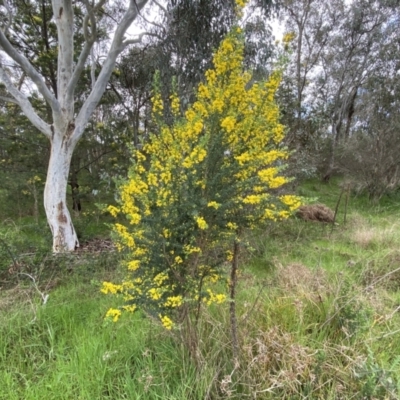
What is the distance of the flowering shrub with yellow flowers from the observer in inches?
60.2

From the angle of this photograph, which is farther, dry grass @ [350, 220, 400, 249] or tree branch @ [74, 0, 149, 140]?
tree branch @ [74, 0, 149, 140]

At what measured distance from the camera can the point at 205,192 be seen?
5.14ft

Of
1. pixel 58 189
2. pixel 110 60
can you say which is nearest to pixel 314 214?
pixel 110 60

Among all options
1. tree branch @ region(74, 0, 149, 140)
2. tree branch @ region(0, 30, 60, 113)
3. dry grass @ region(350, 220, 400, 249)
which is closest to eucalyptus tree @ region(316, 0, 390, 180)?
dry grass @ region(350, 220, 400, 249)

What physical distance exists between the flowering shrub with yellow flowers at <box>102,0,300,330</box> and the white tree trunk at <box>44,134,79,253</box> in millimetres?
3415

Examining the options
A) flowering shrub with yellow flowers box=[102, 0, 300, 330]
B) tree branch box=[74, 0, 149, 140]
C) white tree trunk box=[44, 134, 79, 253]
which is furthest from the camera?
white tree trunk box=[44, 134, 79, 253]

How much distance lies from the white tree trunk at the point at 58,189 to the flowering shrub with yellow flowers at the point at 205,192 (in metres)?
3.42

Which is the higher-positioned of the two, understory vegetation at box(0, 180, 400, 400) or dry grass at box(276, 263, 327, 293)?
dry grass at box(276, 263, 327, 293)

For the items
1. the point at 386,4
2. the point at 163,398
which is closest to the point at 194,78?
the point at 163,398

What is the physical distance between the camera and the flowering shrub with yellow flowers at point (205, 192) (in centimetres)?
→ 153

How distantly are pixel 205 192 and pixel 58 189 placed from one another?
3780 millimetres

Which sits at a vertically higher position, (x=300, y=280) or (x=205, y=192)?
(x=205, y=192)

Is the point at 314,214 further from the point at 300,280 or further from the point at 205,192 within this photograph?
the point at 205,192

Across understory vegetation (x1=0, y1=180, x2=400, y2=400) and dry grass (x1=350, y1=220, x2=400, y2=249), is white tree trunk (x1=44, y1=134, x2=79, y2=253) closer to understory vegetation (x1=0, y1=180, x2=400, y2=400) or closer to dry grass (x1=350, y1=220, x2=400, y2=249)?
understory vegetation (x1=0, y1=180, x2=400, y2=400)
